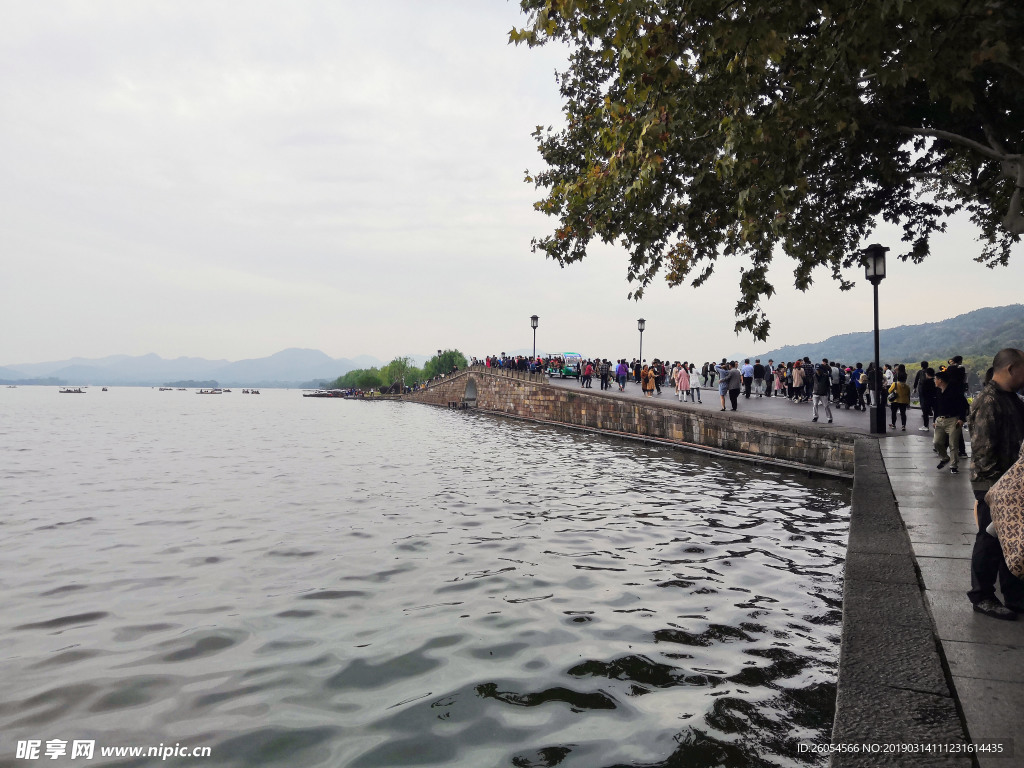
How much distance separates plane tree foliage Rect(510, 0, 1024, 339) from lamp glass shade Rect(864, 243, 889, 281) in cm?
69

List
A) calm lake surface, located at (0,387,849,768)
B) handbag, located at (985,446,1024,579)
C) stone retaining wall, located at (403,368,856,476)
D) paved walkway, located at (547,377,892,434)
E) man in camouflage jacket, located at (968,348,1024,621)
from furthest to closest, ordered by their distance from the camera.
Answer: paved walkway, located at (547,377,892,434)
stone retaining wall, located at (403,368,856,476)
man in camouflage jacket, located at (968,348,1024,621)
calm lake surface, located at (0,387,849,768)
handbag, located at (985,446,1024,579)

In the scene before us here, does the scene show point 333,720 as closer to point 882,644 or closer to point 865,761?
point 865,761

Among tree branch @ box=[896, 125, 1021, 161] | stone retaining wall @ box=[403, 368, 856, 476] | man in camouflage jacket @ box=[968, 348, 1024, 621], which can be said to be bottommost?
stone retaining wall @ box=[403, 368, 856, 476]

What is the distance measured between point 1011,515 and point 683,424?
695 inches

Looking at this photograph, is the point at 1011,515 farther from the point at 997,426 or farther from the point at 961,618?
the point at 997,426

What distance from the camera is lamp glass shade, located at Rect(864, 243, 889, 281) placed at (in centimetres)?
1422

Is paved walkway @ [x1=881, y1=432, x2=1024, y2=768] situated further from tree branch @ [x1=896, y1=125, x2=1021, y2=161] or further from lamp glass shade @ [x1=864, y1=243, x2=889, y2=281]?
lamp glass shade @ [x1=864, y1=243, x2=889, y2=281]

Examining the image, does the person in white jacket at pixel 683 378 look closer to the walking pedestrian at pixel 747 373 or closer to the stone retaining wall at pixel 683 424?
the stone retaining wall at pixel 683 424

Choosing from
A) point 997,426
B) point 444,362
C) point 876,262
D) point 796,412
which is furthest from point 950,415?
point 444,362

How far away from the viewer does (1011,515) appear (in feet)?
10.4

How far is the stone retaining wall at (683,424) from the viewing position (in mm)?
14672

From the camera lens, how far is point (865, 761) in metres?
2.49

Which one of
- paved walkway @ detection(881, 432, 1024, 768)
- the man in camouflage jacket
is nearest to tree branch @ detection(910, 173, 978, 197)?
paved walkway @ detection(881, 432, 1024, 768)

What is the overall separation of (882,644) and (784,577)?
127 inches
